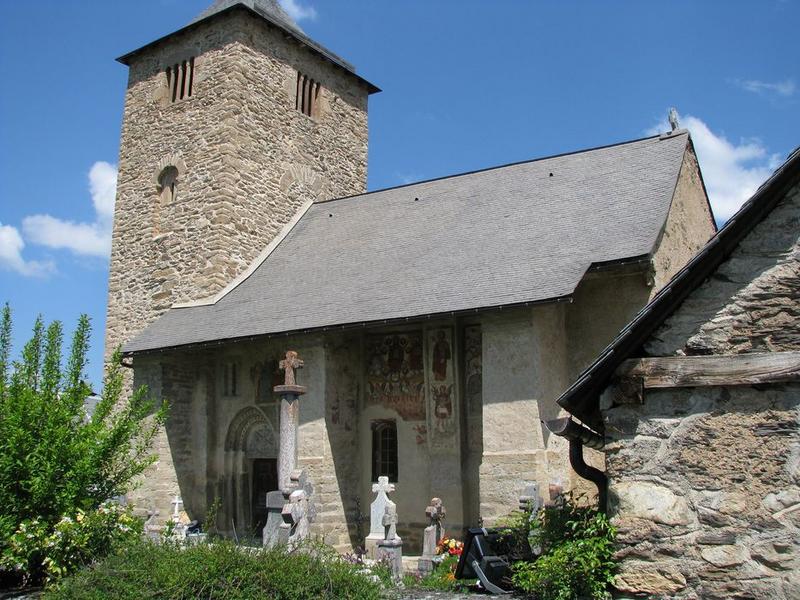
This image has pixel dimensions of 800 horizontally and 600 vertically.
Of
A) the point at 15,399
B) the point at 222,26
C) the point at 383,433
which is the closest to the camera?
the point at 15,399

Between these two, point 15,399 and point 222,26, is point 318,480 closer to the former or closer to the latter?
point 15,399

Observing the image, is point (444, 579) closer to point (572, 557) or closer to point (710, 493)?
point (572, 557)

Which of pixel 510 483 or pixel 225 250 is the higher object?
pixel 225 250

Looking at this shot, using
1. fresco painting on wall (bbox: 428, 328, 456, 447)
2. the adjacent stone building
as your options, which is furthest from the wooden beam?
fresco painting on wall (bbox: 428, 328, 456, 447)

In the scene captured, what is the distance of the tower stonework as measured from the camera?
19.5 metres

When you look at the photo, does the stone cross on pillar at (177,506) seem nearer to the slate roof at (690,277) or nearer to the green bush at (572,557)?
the green bush at (572,557)

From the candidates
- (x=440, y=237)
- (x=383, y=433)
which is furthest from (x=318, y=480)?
(x=440, y=237)

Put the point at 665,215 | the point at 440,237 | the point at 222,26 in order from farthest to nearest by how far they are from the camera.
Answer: the point at 222,26
the point at 440,237
the point at 665,215

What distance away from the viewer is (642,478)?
6020 mm

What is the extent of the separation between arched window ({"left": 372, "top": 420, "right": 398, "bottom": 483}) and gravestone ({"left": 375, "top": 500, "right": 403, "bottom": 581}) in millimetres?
3844

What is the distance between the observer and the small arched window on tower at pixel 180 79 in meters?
21.4

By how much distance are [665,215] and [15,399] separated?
10165 millimetres

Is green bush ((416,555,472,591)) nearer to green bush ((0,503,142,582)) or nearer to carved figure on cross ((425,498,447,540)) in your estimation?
carved figure on cross ((425,498,447,540))

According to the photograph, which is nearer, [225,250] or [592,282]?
[592,282]
